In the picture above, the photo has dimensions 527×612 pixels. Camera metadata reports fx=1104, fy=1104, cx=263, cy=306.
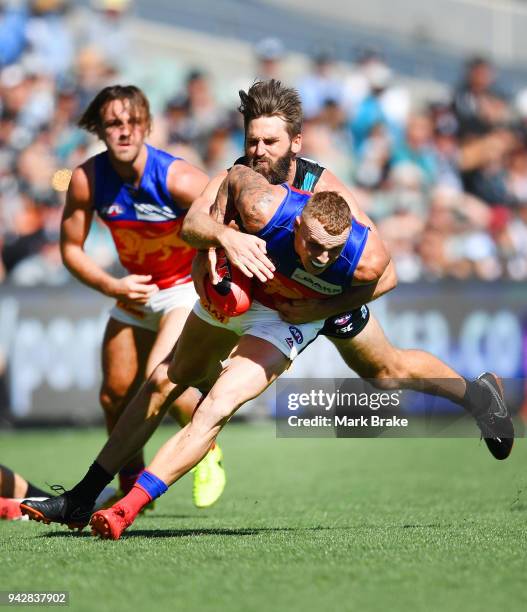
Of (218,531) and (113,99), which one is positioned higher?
(113,99)

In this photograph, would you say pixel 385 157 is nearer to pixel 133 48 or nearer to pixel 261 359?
pixel 133 48

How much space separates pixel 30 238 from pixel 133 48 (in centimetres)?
431

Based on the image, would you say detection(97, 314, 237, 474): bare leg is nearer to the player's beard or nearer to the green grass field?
the green grass field

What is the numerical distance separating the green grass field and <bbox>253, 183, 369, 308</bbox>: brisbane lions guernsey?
4.13ft

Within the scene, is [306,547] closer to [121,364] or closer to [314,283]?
[314,283]

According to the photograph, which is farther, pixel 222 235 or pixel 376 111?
pixel 376 111

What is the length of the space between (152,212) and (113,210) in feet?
0.82

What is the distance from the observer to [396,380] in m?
6.50

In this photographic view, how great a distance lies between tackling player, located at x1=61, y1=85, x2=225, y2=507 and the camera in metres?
6.96

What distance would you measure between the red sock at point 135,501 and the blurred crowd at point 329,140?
8110mm

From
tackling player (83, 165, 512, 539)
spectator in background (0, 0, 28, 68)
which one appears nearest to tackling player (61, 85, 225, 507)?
tackling player (83, 165, 512, 539)

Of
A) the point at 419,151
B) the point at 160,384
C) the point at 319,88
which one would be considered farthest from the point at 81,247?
the point at 419,151

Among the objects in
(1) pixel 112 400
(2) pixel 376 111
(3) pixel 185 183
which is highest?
(2) pixel 376 111

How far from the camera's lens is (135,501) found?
5383 millimetres
